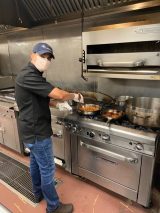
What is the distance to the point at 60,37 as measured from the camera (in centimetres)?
231

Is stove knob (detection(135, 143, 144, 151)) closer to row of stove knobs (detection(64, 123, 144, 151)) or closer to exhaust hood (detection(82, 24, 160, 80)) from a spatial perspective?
row of stove knobs (detection(64, 123, 144, 151))

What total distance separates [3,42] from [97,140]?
2667 millimetres

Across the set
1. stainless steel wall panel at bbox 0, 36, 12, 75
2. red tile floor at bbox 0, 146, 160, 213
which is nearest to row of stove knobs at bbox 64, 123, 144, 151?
red tile floor at bbox 0, 146, 160, 213

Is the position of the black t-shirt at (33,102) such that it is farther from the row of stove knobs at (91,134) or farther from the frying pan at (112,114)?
the frying pan at (112,114)

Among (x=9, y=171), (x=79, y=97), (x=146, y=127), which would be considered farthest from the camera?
(x=9, y=171)

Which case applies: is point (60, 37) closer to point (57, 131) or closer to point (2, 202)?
point (57, 131)

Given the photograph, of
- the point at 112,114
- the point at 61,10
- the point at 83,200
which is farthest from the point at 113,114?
the point at 61,10

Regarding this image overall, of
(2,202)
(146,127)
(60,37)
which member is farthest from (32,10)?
(2,202)

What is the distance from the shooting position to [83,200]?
5.53 ft

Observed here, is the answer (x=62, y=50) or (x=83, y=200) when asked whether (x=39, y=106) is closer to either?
(x=83, y=200)

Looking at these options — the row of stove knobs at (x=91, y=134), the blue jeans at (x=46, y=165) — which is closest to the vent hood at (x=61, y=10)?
the row of stove knobs at (x=91, y=134)

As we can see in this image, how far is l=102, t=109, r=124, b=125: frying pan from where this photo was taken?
151cm

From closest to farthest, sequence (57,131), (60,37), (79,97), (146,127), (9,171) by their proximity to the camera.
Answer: (146,127), (79,97), (57,131), (9,171), (60,37)

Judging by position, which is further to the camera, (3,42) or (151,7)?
(3,42)
